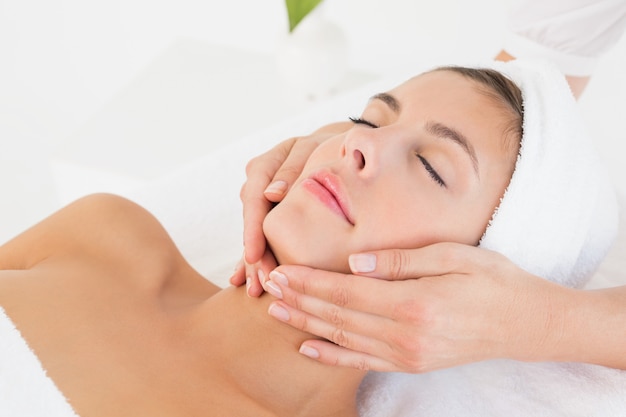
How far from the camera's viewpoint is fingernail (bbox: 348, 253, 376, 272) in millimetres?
1025

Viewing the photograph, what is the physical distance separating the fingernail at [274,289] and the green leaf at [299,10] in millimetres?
1136

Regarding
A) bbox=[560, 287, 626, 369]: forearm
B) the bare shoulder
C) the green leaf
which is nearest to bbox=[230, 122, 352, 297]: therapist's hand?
the bare shoulder

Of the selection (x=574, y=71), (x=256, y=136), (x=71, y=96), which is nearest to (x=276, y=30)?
(x=71, y=96)

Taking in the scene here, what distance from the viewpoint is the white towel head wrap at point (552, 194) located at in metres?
1.12

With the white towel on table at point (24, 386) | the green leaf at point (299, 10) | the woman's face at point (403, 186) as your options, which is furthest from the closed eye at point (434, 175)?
the green leaf at point (299, 10)

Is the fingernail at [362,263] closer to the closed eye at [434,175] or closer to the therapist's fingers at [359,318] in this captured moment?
the therapist's fingers at [359,318]

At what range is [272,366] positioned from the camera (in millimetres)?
1153

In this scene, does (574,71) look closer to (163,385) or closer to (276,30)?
(163,385)

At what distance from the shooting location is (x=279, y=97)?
90.4 inches

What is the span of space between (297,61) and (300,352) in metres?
1.20

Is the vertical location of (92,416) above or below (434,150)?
below

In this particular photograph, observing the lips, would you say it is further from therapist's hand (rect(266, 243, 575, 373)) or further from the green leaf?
the green leaf

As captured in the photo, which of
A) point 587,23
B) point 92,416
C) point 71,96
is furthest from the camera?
point 71,96

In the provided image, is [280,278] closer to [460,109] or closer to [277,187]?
[277,187]
